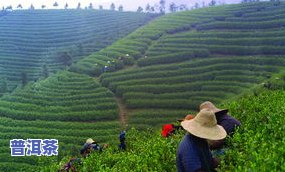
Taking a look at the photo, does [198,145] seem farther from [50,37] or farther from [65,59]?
[50,37]

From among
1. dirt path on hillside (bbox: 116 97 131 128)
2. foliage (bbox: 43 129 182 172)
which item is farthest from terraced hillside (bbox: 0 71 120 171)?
foliage (bbox: 43 129 182 172)

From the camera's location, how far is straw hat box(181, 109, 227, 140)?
5.89 m

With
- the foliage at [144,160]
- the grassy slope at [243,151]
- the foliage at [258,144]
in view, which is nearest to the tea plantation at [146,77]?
the foliage at [144,160]

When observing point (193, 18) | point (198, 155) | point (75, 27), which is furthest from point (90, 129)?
point (75, 27)

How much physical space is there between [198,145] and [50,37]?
86.3m

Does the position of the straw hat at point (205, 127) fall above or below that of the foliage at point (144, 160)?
above

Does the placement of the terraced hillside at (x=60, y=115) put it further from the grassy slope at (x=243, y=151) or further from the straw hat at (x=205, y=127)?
the straw hat at (x=205, y=127)

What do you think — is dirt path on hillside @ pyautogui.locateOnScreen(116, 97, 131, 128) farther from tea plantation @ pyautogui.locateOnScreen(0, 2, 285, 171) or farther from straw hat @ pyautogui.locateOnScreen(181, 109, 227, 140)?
straw hat @ pyautogui.locateOnScreen(181, 109, 227, 140)

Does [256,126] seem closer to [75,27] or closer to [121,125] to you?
[121,125]

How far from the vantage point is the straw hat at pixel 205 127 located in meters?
5.89

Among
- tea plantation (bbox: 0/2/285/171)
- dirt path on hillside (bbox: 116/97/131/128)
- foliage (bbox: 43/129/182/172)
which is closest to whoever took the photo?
foliage (bbox: 43/129/182/172)

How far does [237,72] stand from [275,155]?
46.4 metres

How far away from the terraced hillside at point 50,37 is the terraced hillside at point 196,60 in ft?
42.5

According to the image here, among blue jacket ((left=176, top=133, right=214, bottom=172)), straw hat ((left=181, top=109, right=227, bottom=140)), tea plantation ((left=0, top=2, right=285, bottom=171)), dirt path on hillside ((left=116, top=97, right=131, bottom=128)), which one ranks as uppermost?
straw hat ((left=181, top=109, right=227, bottom=140))
